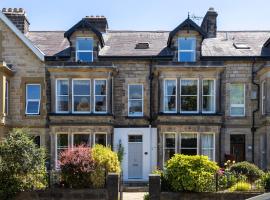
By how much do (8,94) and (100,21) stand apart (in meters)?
8.10

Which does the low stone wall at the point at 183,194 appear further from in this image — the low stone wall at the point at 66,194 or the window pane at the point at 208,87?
the window pane at the point at 208,87

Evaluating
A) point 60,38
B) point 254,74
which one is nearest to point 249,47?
point 254,74

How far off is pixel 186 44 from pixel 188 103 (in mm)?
3700

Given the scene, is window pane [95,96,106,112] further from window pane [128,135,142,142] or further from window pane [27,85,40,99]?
window pane [27,85,40,99]

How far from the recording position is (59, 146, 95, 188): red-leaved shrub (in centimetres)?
1872

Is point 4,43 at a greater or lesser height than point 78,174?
greater

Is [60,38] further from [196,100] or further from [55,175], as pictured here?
[55,175]

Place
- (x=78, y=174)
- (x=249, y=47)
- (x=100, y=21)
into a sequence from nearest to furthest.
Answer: (x=78, y=174) → (x=249, y=47) → (x=100, y=21)

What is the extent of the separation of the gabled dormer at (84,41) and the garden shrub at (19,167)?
1071 centimetres

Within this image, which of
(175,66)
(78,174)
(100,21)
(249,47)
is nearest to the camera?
(78,174)

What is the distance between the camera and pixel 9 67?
29.0 m

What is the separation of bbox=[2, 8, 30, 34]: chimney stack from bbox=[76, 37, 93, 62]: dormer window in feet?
15.0

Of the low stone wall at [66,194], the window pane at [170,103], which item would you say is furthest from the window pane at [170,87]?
the low stone wall at [66,194]

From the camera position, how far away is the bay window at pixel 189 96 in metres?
28.5
